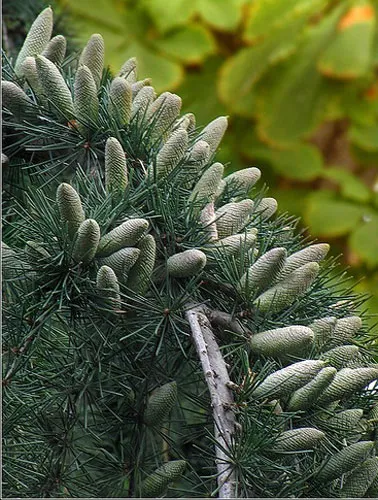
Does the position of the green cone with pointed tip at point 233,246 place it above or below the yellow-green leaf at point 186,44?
above

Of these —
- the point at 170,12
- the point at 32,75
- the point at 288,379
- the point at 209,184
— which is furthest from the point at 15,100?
the point at 170,12

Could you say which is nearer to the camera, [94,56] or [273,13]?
[94,56]

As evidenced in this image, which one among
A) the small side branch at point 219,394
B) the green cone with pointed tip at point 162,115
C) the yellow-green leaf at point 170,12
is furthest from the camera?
the yellow-green leaf at point 170,12

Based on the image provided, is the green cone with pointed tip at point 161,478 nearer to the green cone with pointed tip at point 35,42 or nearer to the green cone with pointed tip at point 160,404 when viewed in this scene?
the green cone with pointed tip at point 160,404

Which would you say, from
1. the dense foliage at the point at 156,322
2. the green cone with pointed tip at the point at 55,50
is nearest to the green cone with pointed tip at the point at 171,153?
the dense foliage at the point at 156,322

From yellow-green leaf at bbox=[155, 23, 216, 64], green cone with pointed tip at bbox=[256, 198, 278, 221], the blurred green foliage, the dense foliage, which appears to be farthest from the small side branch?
yellow-green leaf at bbox=[155, 23, 216, 64]

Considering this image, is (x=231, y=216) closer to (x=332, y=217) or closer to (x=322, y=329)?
(x=322, y=329)
